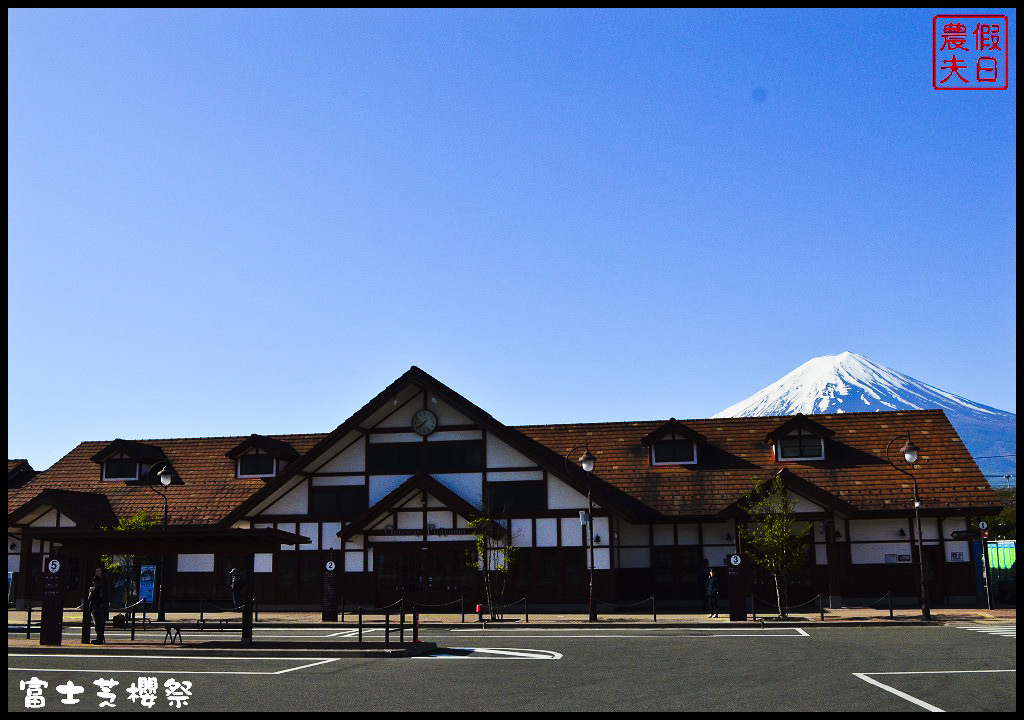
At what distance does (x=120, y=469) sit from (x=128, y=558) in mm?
7176

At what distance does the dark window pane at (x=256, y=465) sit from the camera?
42219 mm

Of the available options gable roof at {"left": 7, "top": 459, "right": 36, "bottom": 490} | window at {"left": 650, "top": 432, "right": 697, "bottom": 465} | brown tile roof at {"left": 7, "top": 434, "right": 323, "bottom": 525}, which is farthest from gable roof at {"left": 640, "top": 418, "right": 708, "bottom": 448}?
gable roof at {"left": 7, "top": 459, "right": 36, "bottom": 490}

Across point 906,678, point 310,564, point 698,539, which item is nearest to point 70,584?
point 310,564

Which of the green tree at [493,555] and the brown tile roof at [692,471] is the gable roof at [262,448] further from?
the green tree at [493,555]

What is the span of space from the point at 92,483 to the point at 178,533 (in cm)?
2157

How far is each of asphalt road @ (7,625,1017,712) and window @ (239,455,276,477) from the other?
64.4ft

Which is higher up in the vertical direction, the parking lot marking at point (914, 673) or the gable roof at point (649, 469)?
the gable roof at point (649, 469)

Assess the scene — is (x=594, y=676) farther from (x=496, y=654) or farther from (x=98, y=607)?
(x=98, y=607)

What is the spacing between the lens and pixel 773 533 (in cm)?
3188

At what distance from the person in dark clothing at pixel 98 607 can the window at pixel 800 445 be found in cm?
2501

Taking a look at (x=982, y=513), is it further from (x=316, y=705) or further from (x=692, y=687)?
(x=316, y=705)

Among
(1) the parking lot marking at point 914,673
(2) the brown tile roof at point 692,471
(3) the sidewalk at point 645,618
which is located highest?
(2) the brown tile roof at point 692,471

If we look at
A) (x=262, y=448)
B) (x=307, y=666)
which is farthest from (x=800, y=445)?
(x=307, y=666)

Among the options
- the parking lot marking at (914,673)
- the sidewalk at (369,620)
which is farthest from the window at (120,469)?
the parking lot marking at (914,673)
